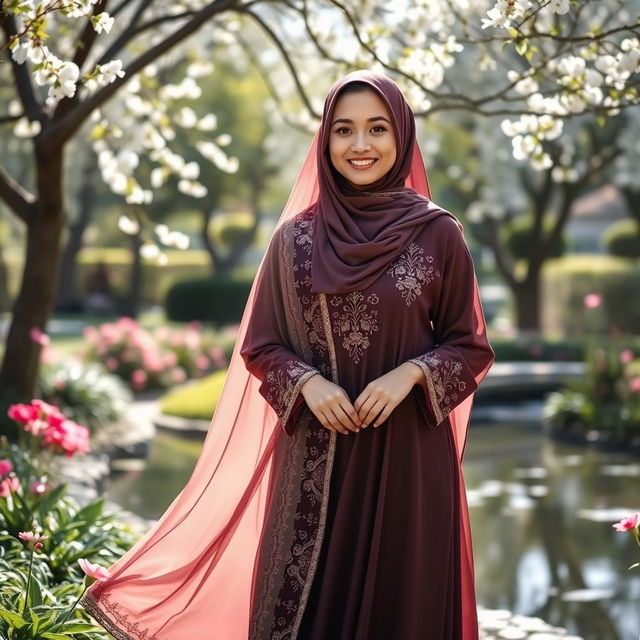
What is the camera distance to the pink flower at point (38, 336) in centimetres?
640

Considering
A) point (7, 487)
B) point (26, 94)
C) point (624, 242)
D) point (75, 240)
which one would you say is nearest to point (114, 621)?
point (7, 487)

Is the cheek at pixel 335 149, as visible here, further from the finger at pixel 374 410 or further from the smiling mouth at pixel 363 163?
the finger at pixel 374 410

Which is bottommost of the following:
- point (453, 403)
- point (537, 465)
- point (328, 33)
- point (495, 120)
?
point (537, 465)

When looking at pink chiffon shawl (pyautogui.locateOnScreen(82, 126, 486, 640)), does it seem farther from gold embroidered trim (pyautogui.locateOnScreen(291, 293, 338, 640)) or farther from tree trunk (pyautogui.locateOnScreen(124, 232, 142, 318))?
tree trunk (pyautogui.locateOnScreen(124, 232, 142, 318))

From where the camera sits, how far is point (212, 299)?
22.8m

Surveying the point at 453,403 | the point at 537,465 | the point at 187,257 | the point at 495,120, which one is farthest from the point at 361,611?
the point at 187,257

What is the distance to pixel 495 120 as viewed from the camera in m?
14.9

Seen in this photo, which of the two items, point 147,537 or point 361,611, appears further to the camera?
point 147,537

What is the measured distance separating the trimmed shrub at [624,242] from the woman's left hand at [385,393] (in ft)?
68.3

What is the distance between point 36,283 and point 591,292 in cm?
1449

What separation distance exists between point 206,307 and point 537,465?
46.4 ft

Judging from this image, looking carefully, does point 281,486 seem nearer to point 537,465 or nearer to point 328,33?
point 328,33

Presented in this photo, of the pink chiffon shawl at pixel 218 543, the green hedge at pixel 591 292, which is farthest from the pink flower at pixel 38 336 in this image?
the green hedge at pixel 591 292

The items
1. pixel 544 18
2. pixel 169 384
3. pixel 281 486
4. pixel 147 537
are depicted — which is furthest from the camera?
pixel 169 384
